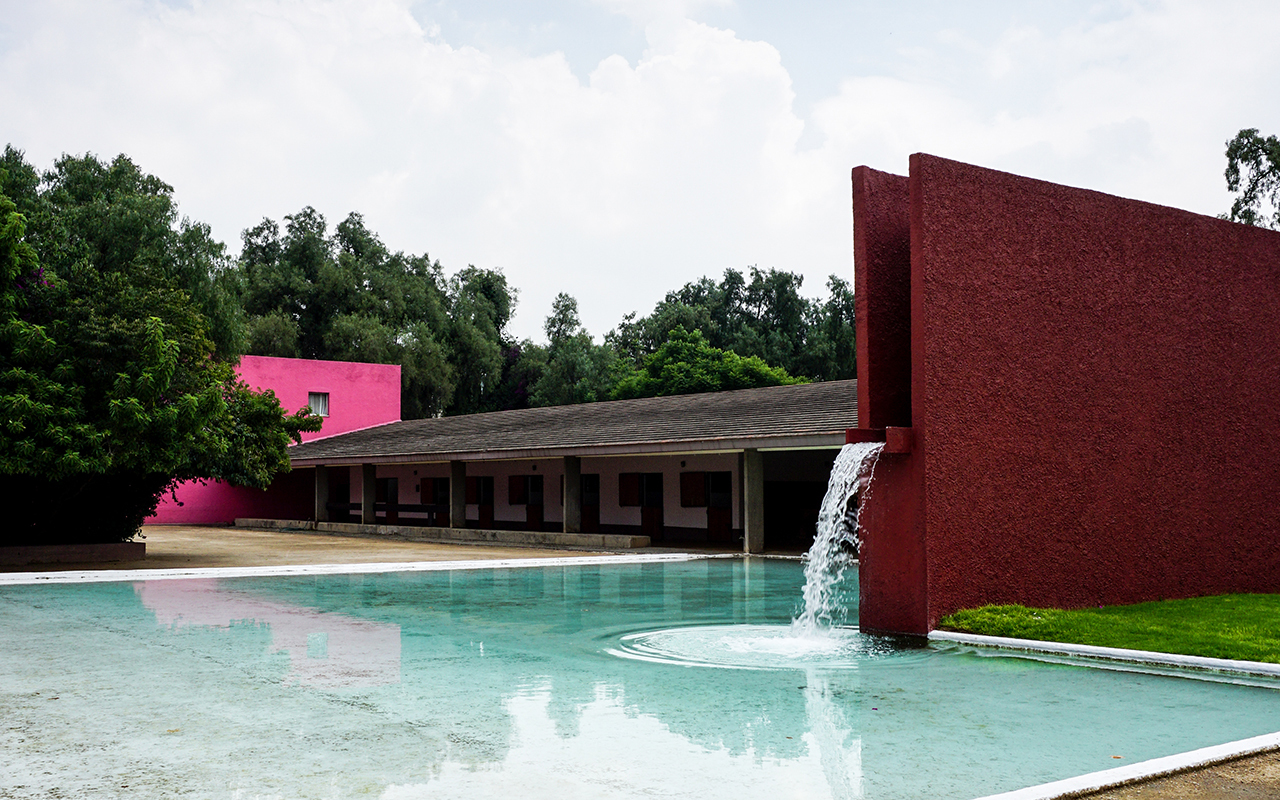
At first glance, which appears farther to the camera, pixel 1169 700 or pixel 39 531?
pixel 39 531

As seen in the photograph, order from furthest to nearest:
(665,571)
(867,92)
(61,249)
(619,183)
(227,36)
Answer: (619,183) < (227,36) < (61,249) < (867,92) < (665,571)

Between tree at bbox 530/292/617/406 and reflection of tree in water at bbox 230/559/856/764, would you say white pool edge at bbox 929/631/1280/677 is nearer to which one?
reflection of tree in water at bbox 230/559/856/764

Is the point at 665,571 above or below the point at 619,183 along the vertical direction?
below

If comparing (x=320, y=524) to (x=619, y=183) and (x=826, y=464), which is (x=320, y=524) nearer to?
(x=826, y=464)

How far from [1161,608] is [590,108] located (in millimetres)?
26492

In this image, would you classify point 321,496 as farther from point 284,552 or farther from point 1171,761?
point 1171,761

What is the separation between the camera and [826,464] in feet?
77.2

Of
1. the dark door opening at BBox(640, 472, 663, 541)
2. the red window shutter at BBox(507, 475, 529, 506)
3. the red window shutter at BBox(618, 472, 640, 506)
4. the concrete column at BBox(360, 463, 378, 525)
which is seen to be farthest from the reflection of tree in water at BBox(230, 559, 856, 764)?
the concrete column at BBox(360, 463, 378, 525)

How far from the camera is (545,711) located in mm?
6230

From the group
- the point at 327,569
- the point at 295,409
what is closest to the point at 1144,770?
the point at 327,569

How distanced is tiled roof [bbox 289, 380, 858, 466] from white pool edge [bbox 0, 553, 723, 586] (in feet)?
8.11

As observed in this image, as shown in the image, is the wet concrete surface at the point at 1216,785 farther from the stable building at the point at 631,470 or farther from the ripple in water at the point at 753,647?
the stable building at the point at 631,470

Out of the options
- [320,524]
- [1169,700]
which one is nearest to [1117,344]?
[1169,700]

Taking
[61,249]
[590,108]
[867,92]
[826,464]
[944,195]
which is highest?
[590,108]
